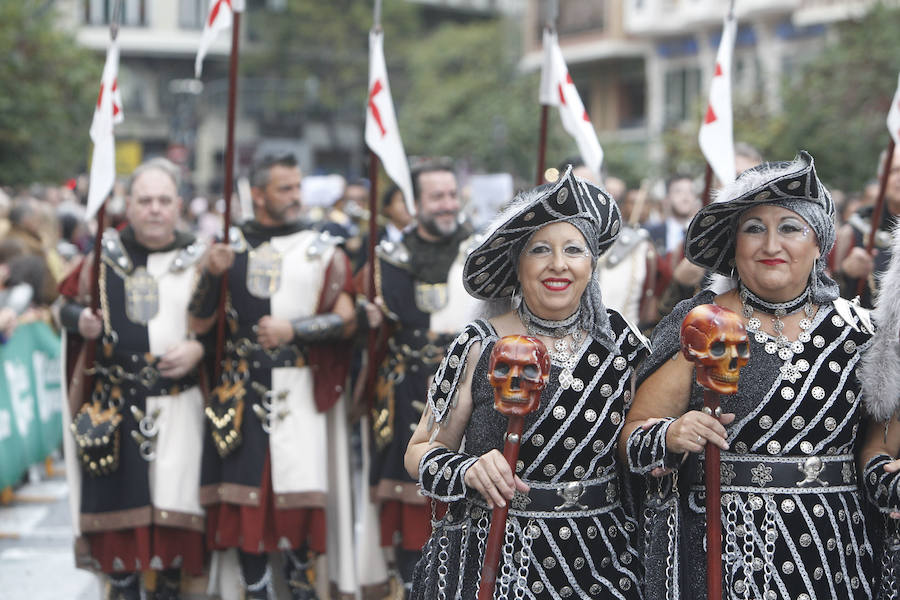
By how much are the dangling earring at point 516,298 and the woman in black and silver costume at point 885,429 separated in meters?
0.98

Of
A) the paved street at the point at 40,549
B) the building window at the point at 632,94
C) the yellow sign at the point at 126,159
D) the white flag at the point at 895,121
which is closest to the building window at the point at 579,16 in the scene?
the building window at the point at 632,94

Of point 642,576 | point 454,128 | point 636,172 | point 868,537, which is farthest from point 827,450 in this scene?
point 454,128

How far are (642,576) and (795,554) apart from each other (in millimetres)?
432

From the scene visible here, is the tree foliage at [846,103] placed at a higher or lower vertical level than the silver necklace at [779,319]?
higher

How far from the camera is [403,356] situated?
6402 mm

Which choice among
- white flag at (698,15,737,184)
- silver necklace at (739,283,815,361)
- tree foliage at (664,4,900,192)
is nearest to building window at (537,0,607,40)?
tree foliage at (664,4,900,192)

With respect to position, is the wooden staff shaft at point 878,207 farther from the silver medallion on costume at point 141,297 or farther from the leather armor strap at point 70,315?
the leather armor strap at point 70,315

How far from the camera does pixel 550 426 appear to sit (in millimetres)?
3621

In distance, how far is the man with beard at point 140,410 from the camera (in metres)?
6.00

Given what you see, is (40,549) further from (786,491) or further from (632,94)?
(632,94)

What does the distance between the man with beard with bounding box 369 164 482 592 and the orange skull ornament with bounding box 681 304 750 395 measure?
296cm

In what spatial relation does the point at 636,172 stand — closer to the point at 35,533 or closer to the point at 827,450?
the point at 35,533

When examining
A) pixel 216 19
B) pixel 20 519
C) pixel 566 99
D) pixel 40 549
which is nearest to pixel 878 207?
pixel 566 99

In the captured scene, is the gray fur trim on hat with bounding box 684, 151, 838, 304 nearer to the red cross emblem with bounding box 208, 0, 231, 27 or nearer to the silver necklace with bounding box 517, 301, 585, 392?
the silver necklace with bounding box 517, 301, 585, 392
